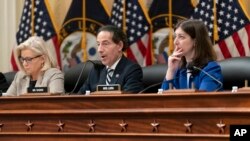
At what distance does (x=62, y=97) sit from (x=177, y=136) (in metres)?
0.81

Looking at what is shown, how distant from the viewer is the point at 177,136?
3494 mm

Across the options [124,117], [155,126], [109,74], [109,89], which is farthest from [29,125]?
[109,74]

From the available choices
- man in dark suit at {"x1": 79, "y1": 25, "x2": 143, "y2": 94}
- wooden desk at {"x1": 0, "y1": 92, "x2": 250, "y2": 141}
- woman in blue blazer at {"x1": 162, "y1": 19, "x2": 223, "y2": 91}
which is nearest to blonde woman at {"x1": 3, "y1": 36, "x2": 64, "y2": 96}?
man in dark suit at {"x1": 79, "y1": 25, "x2": 143, "y2": 94}

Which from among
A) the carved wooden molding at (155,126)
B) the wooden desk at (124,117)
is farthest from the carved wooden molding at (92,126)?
the carved wooden molding at (155,126)

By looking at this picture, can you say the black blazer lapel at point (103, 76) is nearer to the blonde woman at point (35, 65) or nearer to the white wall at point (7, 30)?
the blonde woman at point (35, 65)

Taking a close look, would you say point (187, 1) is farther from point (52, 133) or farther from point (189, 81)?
point (52, 133)

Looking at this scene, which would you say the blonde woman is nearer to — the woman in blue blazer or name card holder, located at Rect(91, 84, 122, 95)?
the woman in blue blazer

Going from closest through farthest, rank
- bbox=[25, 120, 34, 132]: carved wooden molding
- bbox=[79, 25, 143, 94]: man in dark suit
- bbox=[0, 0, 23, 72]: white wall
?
bbox=[25, 120, 34, 132]: carved wooden molding → bbox=[79, 25, 143, 94]: man in dark suit → bbox=[0, 0, 23, 72]: white wall

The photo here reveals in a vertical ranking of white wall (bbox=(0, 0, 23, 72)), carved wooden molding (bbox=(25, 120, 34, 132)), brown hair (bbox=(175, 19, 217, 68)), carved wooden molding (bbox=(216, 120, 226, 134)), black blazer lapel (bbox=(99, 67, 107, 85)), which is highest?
white wall (bbox=(0, 0, 23, 72))

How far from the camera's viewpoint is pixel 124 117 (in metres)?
3.69

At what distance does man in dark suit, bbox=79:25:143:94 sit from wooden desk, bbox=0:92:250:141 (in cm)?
81

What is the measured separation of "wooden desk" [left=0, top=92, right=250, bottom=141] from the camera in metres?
3.40

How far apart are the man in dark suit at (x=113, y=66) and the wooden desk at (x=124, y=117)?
81 cm

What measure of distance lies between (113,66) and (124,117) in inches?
46.1
